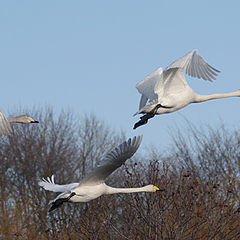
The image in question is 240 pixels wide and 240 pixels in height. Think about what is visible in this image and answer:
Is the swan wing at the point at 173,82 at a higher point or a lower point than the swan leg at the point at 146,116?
higher

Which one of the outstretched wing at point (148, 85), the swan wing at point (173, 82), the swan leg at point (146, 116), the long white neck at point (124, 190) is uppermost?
the outstretched wing at point (148, 85)

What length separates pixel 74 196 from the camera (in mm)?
9250

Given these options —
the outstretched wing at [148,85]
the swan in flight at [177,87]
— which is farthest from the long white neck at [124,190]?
the outstretched wing at [148,85]

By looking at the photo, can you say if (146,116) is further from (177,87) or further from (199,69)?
(199,69)

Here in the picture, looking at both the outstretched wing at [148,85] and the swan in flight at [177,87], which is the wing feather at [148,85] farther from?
the swan in flight at [177,87]

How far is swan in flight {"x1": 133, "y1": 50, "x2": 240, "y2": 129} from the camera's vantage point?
943 centimetres

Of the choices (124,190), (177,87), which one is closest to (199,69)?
(177,87)

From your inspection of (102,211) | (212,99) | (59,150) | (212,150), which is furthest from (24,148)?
(212,99)

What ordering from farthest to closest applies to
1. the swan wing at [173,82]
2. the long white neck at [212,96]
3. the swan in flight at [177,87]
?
1. the long white neck at [212,96]
2. the swan wing at [173,82]
3. the swan in flight at [177,87]

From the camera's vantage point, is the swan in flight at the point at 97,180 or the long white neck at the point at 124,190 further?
the long white neck at the point at 124,190

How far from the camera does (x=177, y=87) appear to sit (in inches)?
382

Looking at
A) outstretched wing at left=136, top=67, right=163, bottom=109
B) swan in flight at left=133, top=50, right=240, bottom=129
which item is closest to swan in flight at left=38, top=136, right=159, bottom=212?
swan in flight at left=133, top=50, right=240, bottom=129

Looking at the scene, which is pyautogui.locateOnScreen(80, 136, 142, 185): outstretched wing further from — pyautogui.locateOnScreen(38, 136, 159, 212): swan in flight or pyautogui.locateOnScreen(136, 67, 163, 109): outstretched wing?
pyautogui.locateOnScreen(136, 67, 163, 109): outstretched wing

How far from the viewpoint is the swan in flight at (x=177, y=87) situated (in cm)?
943
